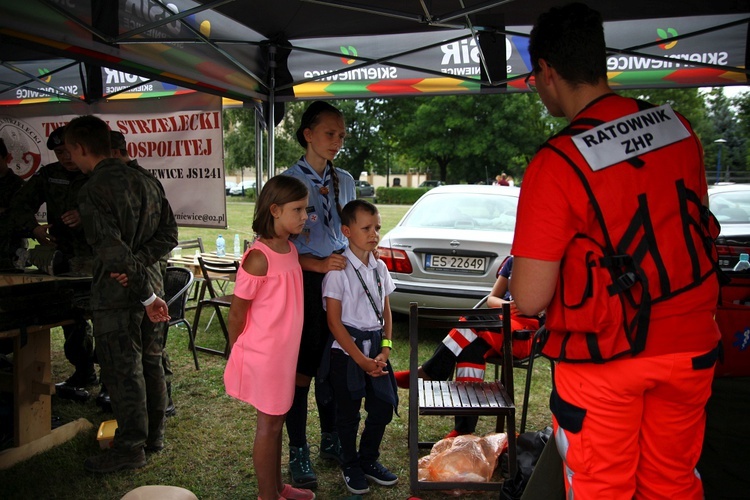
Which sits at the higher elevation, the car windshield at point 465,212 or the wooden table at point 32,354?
the car windshield at point 465,212

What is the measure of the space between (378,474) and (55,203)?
2.91 m

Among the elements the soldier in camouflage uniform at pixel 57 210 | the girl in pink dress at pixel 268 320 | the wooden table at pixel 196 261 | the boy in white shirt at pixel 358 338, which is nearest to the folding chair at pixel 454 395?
the boy in white shirt at pixel 358 338

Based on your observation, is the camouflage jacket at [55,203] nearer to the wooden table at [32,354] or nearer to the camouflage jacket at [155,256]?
the wooden table at [32,354]

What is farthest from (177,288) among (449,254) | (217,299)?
(449,254)

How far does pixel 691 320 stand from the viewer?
1660 mm

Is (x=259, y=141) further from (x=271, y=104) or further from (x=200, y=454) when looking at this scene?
(x=200, y=454)

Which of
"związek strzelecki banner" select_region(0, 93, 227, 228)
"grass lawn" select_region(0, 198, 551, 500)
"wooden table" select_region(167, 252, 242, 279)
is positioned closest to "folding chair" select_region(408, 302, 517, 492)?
"grass lawn" select_region(0, 198, 551, 500)

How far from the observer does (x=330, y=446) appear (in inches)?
140

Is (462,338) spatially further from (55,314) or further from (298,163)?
(55,314)

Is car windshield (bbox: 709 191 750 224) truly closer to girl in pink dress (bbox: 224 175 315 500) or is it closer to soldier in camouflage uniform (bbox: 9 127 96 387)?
girl in pink dress (bbox: 224 175 315 500)

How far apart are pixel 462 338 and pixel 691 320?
2.19 meters

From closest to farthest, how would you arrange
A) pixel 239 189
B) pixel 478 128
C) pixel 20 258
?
1. pixel 20 258
2. pixel 478 128
3. pixel 239 189

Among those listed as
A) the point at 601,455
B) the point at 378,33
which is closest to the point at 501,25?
the point at 378,33

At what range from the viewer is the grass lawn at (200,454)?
3.24 metres
